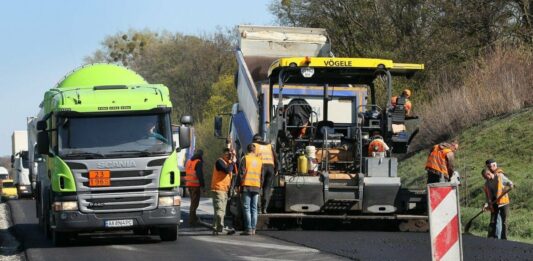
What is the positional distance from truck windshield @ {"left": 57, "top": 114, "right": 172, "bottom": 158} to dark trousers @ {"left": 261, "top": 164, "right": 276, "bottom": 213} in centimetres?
254

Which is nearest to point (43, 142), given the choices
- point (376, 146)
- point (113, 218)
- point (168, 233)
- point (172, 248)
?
point (113, 218)

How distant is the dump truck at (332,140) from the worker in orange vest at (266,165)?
17 cm

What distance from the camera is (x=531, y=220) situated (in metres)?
21.3

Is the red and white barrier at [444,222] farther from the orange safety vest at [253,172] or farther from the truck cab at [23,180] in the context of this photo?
the truck cab at [23,180]

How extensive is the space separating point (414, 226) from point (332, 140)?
2208 millimetres

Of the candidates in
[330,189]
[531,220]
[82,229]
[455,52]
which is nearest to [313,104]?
[330,189]

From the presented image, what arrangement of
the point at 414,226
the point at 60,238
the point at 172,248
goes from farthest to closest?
1. the point at 414,226
2. the point at 60,238
3. the point at 172,248

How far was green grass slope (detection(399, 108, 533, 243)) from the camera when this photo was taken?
21875 mm

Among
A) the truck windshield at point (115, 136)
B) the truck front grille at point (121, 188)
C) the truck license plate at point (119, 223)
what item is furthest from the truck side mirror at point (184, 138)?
the truck license plate at point (119, 223)

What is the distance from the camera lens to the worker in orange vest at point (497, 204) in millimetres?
19391

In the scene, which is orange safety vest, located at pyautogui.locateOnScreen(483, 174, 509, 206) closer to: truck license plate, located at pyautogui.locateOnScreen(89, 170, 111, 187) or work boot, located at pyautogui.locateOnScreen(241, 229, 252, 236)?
work boot, located at pyautogui.locateOnScreen(241, 229, 252, 236)

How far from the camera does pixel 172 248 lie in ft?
55.4

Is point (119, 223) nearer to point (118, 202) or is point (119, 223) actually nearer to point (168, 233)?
point (118, 202)

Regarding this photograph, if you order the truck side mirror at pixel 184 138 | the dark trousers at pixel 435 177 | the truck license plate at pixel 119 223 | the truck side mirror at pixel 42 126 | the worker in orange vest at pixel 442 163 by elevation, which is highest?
the truck side mirror at pixel 42 126
